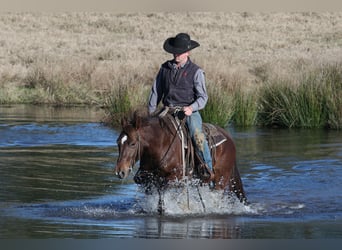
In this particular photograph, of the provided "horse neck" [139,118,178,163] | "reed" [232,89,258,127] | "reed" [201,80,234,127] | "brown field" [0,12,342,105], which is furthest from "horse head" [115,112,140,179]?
"brown field" [0,12,342,105]

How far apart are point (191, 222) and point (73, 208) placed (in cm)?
184

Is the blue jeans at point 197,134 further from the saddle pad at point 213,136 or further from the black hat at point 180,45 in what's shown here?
the black hat at point 180,45

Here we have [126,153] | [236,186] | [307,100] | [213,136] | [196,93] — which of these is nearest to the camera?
[126,153]

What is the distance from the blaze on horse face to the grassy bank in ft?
39.0

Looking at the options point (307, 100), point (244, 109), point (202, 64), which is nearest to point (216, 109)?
point (244, 109)

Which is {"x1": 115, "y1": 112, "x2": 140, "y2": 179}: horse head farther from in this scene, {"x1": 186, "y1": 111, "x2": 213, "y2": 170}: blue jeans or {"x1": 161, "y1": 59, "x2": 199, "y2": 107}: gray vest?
{"x1": 186, "y1": 111, "x2": 213, "y2": 170}: blue jeans

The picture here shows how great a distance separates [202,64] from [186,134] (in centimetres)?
2290

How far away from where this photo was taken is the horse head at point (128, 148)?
9.23 m

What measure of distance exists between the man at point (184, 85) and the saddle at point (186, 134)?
0.23 ft

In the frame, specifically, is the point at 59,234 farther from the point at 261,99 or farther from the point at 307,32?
the point at 307,32

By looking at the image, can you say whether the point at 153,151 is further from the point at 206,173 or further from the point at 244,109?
the point at 244,109

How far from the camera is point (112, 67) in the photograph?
35.8 m

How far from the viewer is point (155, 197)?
1023cm

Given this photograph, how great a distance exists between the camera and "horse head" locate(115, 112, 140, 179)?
923cm
